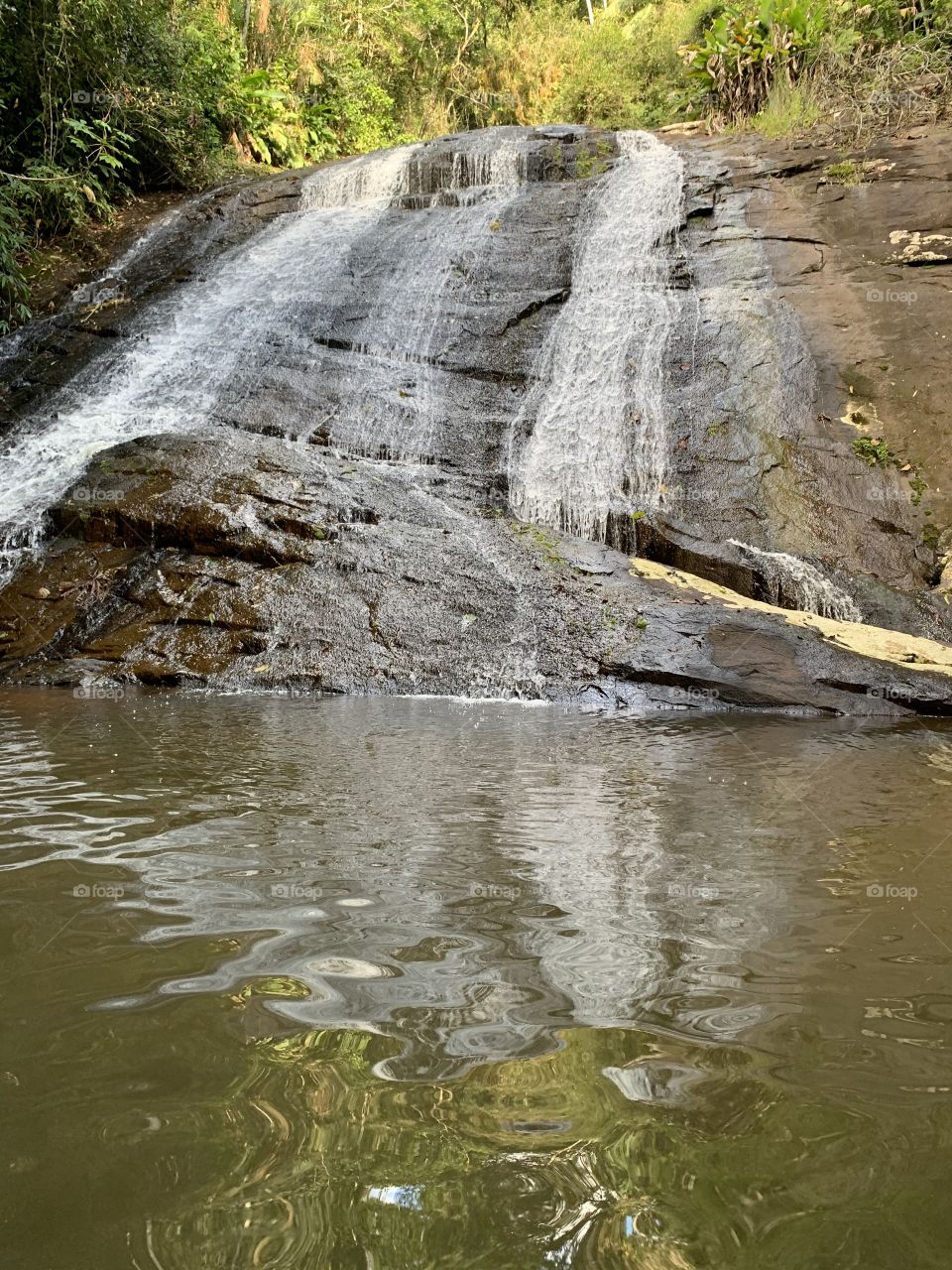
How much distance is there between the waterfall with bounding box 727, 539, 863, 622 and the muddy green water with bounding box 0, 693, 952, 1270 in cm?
435

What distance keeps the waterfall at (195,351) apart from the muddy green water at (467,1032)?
5.46 metres

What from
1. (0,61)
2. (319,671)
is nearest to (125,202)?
(0,61)

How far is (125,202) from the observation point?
1400 centimetres

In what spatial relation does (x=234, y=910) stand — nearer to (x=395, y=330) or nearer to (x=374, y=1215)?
(x=374, y=1215)

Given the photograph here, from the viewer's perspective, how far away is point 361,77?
17.8 metres

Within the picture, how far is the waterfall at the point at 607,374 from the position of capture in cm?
840

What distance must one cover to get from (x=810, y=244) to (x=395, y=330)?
15.9 feet
